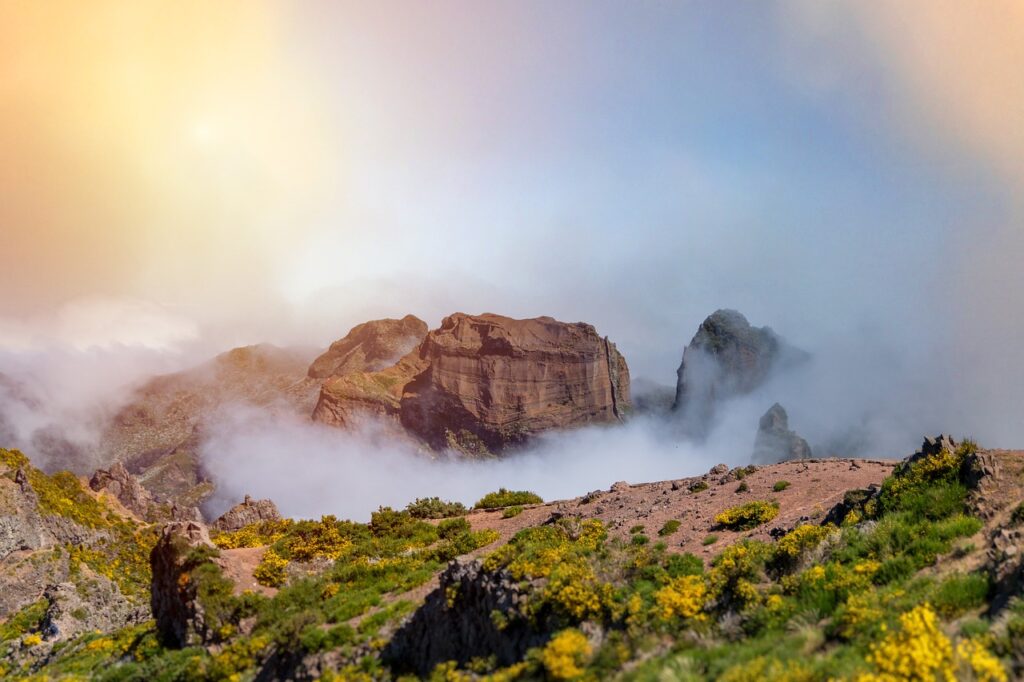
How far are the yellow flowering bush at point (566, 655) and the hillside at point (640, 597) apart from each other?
0.05 m

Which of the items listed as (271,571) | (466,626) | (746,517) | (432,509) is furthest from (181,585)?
(746,517)

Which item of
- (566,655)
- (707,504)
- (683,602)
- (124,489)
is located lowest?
(566,655)

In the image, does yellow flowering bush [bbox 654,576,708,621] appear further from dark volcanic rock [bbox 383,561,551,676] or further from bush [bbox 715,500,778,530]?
bush [bbox 715,500,778,530]

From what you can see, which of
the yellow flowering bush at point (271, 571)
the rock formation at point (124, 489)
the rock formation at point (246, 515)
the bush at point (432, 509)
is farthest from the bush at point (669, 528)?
the rock formation at point (124, 489)

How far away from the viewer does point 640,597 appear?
15.1 meters

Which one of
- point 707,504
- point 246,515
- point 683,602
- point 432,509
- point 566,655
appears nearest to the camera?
point 566,655

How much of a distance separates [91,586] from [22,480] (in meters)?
16.8

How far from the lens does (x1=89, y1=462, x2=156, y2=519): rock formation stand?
8700cm

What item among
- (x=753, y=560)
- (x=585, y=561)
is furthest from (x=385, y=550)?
(x=753, y=560)

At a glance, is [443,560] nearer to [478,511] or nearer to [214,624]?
[214,624]

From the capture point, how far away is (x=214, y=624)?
2077 cm

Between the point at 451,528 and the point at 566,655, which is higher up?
the point at 451,528

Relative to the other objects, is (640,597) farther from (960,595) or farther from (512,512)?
(512,512)

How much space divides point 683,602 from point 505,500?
96.5 ft
